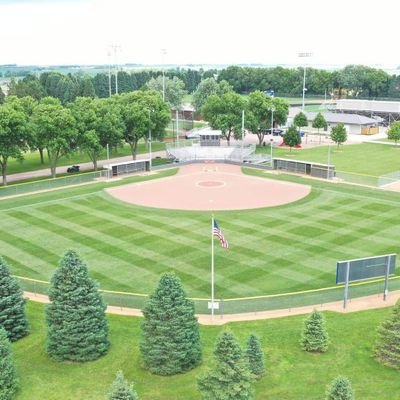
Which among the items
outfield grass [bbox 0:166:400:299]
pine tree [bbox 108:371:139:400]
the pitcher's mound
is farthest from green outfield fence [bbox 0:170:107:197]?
pine tree [bbox 108:371:139:400]

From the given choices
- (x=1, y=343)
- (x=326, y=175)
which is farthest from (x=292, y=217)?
(x=1, y=343)

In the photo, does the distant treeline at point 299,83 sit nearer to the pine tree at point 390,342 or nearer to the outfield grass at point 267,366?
the outfield grass at point 267,366

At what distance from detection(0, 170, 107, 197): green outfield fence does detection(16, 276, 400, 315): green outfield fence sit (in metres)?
29.8

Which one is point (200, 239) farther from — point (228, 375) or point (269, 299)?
point (228, 375)

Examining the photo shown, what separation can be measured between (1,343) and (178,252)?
71.2 ft

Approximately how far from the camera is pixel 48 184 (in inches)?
2557

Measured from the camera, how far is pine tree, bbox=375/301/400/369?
969 inches

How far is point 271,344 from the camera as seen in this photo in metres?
26.8

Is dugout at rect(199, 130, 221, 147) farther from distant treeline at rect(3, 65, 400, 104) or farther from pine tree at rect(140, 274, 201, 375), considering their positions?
pine tree at rect(140, 274, 201, 375)

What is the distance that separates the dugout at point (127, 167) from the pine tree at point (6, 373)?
49.4m

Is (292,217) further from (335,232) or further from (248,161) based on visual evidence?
(248,161)

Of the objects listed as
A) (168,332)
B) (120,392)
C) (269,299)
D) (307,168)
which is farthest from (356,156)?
(120,392)

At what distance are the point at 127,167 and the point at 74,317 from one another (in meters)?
49.1

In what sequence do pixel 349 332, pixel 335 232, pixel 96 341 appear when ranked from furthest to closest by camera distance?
pixel 335 232 < pixel 349 332 < pixel 96 341
